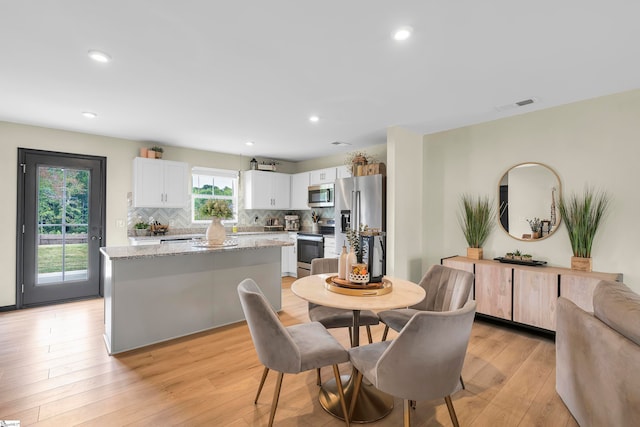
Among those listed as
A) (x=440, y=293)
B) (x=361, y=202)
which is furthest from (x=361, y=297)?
(x=361, y=202)

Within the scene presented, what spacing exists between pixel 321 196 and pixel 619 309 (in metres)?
4.59

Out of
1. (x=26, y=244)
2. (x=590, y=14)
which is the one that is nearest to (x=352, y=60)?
(x=590, y=14)

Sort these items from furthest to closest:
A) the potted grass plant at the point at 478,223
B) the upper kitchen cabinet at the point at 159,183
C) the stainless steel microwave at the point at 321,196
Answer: the stainless steel microwave at the point at 321,196
the upper kitchen cabinet at the point at 159,183
the potted grass plant at the point at 478,223

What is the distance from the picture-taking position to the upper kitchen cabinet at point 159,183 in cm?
482

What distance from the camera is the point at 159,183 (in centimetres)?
500

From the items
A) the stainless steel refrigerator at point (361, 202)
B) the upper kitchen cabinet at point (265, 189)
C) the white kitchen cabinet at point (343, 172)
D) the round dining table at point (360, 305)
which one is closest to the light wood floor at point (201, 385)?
the round dining table at point (360, 305)

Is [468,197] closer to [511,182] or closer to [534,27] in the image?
[511,182]

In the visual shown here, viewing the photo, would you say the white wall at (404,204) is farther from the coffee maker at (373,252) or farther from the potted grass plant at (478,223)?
the coffee maker at (373,252)

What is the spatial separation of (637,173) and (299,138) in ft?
13.0

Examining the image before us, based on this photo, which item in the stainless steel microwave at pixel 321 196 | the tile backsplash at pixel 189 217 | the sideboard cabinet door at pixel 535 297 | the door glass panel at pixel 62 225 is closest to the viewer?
the sideboard cabinet door at pixel 535 297

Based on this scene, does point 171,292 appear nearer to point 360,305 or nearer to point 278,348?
point 278,348

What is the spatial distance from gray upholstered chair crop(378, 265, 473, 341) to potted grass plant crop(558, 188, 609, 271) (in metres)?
1.73

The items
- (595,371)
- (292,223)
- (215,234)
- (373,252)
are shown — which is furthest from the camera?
(292,223)

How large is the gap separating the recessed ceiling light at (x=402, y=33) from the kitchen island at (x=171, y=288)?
2533 millimetres
